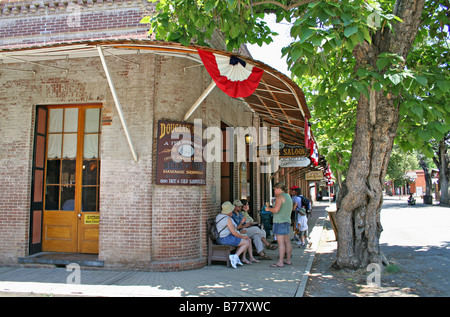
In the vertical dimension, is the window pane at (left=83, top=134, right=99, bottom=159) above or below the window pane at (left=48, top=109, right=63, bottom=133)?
below

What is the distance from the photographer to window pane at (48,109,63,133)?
841cm

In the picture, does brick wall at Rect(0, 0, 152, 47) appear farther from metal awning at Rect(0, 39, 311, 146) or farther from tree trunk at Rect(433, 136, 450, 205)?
tree trunk at Rect(433, 136, 450, 205)

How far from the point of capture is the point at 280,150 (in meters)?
12.6

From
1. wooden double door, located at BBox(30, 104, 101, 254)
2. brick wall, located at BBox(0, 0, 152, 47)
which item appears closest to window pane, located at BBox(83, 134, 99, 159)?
wooden double door, located at BBox(30, 104, 101, 254)

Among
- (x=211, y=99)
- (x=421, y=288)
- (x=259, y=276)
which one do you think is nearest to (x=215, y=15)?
(x=211, y=99)

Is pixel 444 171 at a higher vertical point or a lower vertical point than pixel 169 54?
lower

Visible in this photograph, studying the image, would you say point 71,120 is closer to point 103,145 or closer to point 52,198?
point 103,145

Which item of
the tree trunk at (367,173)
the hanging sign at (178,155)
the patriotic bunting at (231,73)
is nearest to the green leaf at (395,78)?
the tree trunk at (367,173)

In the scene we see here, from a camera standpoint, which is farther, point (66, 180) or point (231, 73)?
point (66, 180)

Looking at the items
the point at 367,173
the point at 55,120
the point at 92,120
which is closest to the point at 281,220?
the point at 367,173

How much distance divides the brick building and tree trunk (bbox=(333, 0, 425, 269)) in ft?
5.40

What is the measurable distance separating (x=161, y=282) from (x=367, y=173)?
448 centimetres

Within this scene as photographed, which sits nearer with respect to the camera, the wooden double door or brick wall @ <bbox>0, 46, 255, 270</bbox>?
brick wall @ <bbox>0, 46, 255, 270</bbox>
